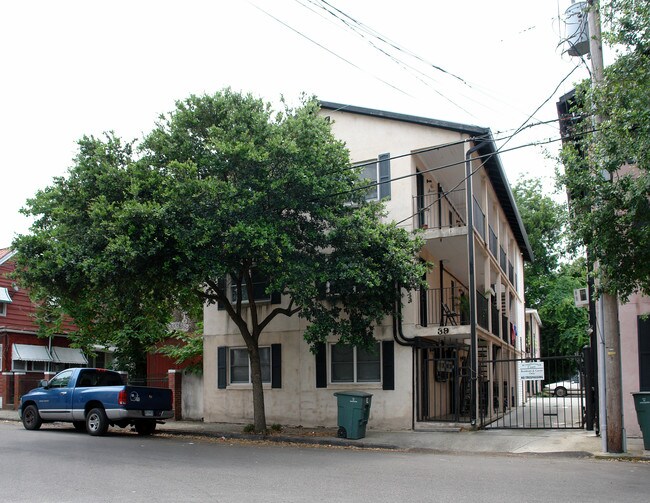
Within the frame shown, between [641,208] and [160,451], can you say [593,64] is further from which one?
[160,451]

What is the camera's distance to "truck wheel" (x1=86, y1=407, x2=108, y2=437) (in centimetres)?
1756

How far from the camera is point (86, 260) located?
587 inches

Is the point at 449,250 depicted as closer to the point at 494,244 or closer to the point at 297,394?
the point at 494,244

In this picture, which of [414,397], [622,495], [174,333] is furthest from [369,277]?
[174,333]

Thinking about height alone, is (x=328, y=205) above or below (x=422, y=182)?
below

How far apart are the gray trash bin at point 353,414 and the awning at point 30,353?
64.9 ft

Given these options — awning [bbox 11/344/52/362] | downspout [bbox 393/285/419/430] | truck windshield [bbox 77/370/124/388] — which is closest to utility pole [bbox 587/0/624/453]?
downspout [bbox 393/285/419/430]

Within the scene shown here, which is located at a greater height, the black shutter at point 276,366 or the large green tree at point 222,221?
the large green tree at point 222,221

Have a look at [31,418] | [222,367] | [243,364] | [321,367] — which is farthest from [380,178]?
[31,418]

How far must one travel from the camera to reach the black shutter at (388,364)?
18.4 m

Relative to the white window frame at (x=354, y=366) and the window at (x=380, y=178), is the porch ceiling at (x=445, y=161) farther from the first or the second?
the white window frame at (x=354, y=366)

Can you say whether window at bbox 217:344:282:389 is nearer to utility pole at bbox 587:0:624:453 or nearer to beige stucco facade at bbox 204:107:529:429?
beige stucco facade at bbox 204:107:529:429

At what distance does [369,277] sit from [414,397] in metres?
4.16

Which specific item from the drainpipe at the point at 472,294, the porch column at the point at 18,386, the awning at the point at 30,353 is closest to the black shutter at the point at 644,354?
the drainpipe at the point at 472,294
